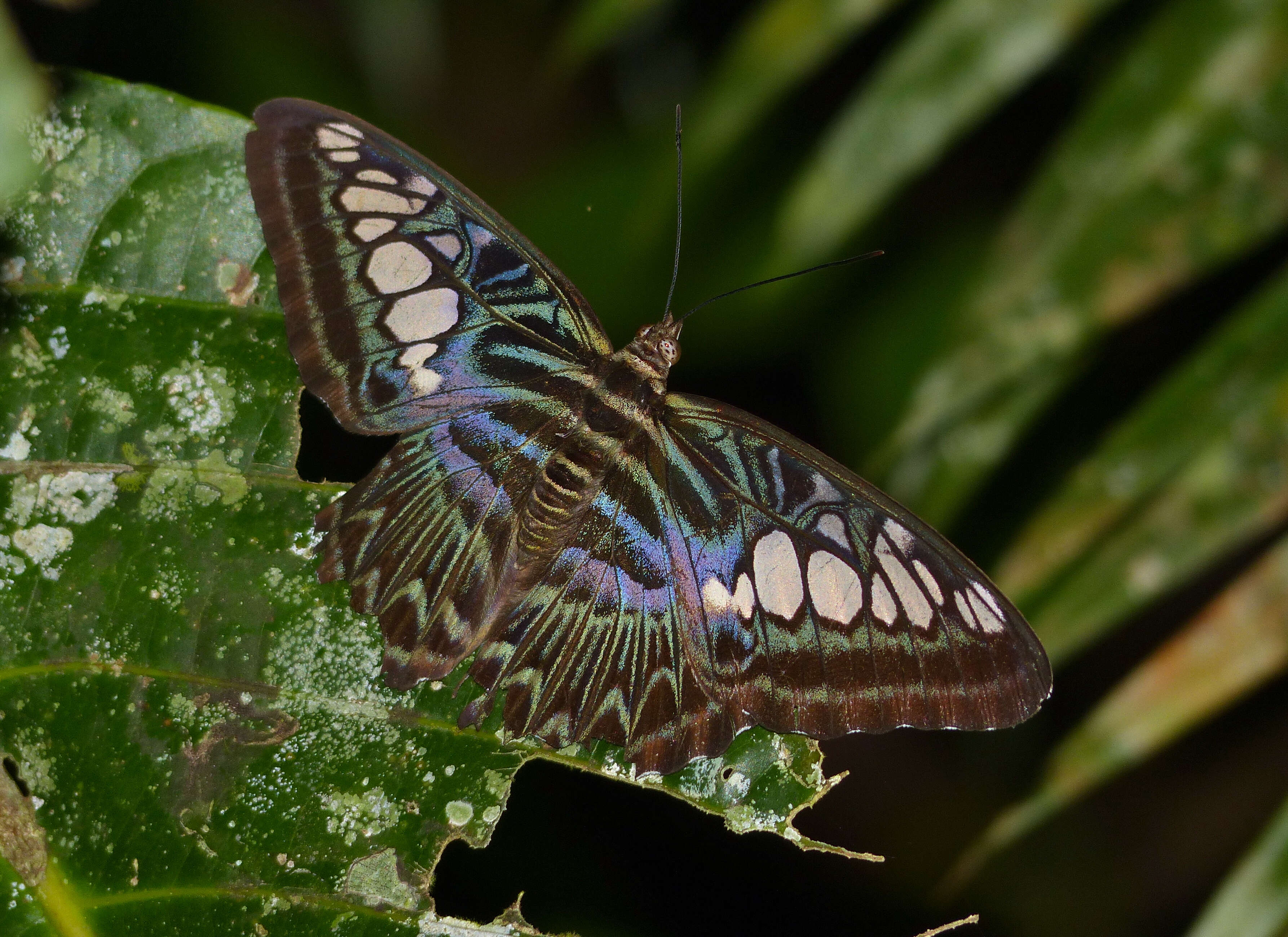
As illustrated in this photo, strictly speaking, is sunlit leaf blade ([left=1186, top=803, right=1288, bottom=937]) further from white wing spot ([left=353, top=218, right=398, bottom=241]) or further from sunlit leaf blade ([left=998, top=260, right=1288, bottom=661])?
white wing spot ([left=353, top=218, right=398, bottom=241])

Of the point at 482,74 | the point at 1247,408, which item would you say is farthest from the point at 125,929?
the point at 482,74

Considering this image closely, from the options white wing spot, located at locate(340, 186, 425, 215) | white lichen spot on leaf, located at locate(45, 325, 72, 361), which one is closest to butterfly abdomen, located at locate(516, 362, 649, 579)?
white wing spot, located at locate(340, 186, 425, 215)

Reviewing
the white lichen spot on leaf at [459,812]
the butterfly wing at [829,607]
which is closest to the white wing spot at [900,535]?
the butterfly wing at [829,607]

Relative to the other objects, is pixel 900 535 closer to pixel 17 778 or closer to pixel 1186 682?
pixel 1186 682

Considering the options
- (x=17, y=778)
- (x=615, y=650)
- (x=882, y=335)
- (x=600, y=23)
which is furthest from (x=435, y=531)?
(x=882, y=335)

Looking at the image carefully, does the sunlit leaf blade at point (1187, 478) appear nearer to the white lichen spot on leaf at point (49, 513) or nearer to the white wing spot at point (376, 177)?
the white wing spot at point (376, 177)
